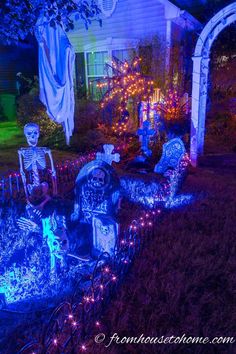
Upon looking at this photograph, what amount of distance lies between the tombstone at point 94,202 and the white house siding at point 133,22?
31.1 feet

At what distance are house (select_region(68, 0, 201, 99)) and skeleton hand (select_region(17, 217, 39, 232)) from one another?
9.08m

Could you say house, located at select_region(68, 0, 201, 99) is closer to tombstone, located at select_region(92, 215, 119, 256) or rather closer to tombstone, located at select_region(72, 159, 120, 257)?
tombstone, located at select_region(72, 159, 120, 257)

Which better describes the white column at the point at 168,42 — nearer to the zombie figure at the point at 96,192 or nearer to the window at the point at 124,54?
the window at the point at 124,54

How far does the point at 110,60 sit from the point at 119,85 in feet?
9.79

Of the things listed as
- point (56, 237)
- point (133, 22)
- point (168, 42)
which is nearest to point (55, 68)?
point (56, 237)

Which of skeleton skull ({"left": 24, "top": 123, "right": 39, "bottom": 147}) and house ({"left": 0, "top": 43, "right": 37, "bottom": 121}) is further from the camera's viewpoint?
house ({"left": 0, "top": 43, "right": 37, "bottom": 121})

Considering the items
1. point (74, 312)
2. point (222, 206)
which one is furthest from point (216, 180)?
point (74, 312)

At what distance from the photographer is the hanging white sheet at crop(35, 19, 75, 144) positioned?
499 cm

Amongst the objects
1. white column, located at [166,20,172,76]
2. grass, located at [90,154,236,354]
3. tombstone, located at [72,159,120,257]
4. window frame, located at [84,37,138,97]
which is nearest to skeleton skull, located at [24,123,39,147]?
tombstone, located at [72,159,120,257]

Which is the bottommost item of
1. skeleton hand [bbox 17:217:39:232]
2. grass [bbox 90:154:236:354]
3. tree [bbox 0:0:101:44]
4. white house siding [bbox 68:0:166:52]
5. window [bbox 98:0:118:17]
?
grass [bbox 90:154:236:354]

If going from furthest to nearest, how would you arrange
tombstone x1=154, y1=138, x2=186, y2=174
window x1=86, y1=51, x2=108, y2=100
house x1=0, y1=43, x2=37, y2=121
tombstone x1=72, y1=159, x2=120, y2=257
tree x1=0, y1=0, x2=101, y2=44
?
house x1=0, y1=43, x2=37, y2=121 → window x1=86, y1=51, x2=108, y2=100 → tombstone x1=154, y1=138, x2=186, y2=174 → tree x1=0, y1=0, x2=101, y2=44 → tombstone x1=72, y1=159, x2=120, y2=257

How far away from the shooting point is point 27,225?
4.95m

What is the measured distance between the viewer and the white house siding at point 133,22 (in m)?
12.5

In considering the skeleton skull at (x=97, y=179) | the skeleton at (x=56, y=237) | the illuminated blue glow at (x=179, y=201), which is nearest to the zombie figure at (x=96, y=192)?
the skeleton skull at (x=97, y=179)
